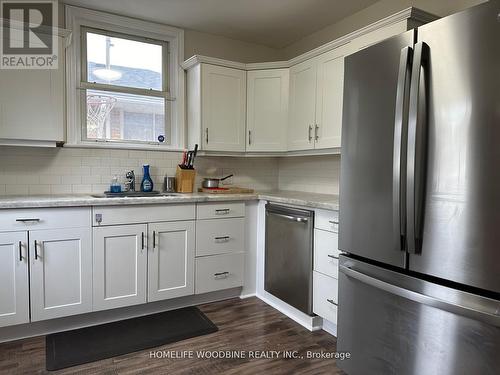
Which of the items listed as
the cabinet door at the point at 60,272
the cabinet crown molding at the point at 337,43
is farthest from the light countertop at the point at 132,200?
the cabinet crown molding at the point at 337,43

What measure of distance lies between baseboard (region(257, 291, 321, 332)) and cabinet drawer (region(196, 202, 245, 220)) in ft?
2.41

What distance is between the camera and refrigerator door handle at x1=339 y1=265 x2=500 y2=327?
1.25 m

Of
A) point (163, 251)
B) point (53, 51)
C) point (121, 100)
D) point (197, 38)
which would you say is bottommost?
point (163, 251)

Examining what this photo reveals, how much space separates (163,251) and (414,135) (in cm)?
196

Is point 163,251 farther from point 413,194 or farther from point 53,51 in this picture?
point 413,194

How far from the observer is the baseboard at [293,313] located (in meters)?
2.55

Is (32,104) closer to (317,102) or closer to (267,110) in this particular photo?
(267,110)

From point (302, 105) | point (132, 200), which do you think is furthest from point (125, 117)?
point (302, 105)

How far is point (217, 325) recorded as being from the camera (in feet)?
8.55

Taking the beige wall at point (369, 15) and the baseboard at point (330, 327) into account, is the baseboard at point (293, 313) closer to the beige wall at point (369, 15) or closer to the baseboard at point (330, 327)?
the baseboard at point (330, 327)

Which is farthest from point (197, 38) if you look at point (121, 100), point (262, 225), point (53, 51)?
point (262, 225)

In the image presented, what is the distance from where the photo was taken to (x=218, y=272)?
9.77 ft

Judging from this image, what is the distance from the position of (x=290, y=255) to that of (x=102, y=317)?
1.44m

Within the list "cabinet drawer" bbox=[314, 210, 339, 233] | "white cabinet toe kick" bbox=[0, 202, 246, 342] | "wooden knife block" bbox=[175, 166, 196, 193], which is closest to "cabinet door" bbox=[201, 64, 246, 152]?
"wooden knife block" bbox=[175, 166, 196, 193]
